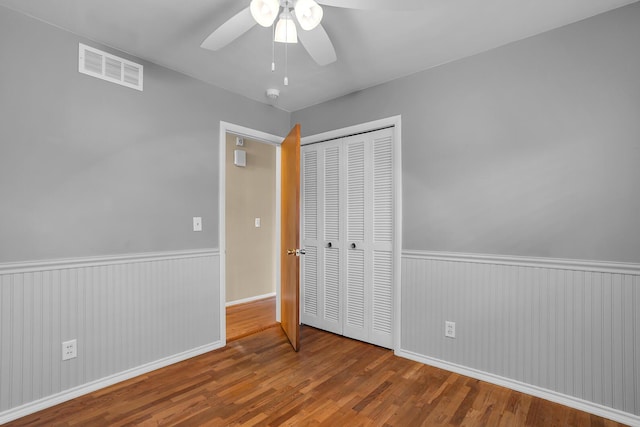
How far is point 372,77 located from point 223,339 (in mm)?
2749

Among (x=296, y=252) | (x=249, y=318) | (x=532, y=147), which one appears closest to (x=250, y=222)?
(x=249, y=318)

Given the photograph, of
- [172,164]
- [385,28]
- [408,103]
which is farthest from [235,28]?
[408,103]

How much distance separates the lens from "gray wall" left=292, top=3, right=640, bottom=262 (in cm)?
187

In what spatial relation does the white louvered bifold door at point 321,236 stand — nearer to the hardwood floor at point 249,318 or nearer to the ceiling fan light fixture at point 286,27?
the hardwood floor at point 249,318

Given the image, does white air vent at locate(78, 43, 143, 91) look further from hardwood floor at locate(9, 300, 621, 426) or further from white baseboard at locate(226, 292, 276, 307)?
white baseboard at locate(226, 292, 276, 307)

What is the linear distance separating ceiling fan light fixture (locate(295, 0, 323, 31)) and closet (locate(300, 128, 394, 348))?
5.11 ft

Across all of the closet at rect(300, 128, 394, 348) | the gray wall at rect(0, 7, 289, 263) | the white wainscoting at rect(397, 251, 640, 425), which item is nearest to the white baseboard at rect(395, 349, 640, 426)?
the white wainscoting at rect(397, 251, 640, 425)

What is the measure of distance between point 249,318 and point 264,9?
3.23 m

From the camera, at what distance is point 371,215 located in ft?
9.75

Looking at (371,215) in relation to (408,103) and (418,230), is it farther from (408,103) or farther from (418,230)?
(408,103)

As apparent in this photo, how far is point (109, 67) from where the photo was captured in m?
2.26

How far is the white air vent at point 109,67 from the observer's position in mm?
2148

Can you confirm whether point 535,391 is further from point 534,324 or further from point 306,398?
point 306,398

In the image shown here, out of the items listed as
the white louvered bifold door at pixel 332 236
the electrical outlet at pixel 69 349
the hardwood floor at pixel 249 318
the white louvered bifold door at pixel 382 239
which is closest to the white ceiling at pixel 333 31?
the white louvered bifold door at pixel 382 239
